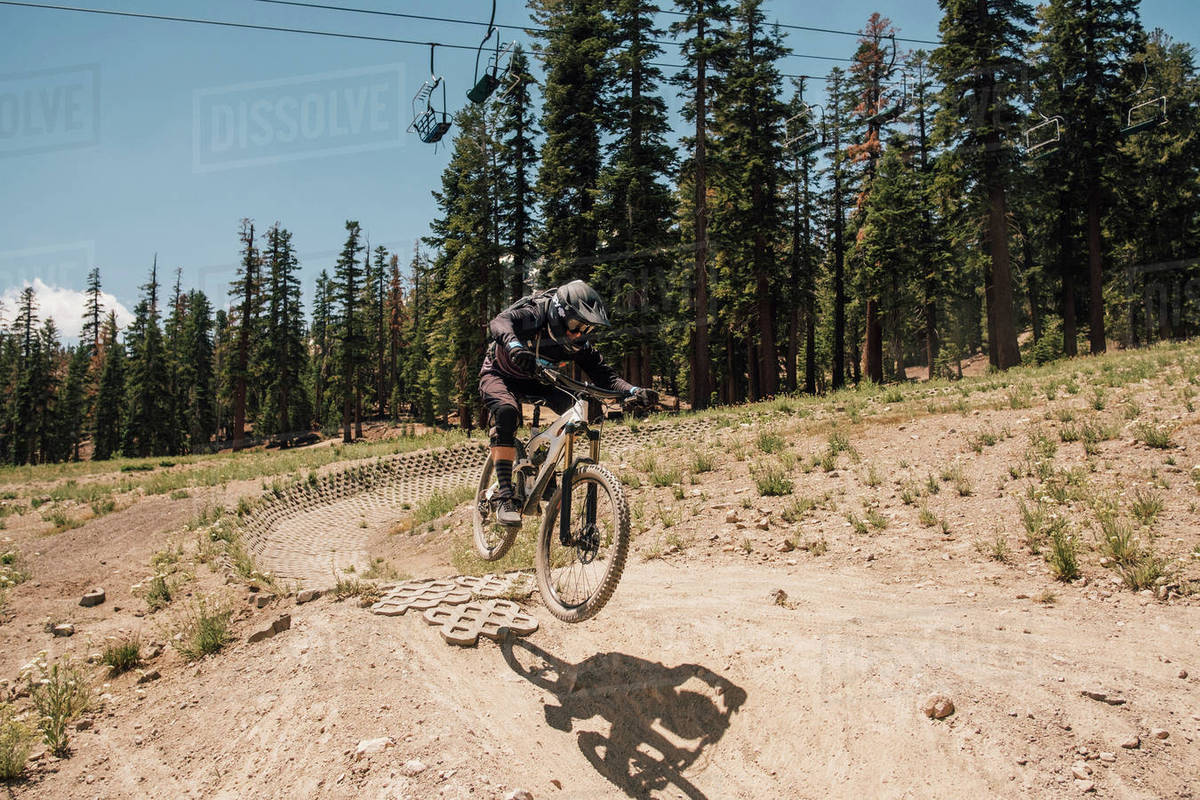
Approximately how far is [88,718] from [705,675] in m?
5.81

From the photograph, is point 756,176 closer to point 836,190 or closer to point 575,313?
point 836,190

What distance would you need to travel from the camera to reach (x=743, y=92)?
31.6 meters

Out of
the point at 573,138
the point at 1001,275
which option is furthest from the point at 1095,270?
the point at 573,138

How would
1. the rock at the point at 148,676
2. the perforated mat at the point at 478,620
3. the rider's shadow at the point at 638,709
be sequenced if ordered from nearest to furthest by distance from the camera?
the rider's shadow at the point at 638,709 → the perforated mat at the point at 478,620 → the rock at the point at 148,676

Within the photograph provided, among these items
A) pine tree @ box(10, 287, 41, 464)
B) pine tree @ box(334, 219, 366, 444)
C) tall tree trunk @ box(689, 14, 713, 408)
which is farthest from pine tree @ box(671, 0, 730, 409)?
pine tree @ box(10, 287, 41, 464)

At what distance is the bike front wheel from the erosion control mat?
20.7 feet

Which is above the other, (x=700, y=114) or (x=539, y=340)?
(x=700, y=114)

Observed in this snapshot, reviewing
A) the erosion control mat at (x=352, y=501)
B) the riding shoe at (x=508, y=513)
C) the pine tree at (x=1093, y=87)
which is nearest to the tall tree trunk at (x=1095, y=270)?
the pine tree at (x=1093, y=87)

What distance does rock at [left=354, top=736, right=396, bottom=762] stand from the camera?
174 inches

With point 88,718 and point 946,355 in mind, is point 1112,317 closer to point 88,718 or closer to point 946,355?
point 946,355

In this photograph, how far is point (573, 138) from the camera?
2981cm

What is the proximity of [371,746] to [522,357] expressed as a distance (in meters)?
3.26

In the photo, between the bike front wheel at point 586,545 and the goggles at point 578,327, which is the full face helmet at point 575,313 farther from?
the bike front wheel at point 586,545

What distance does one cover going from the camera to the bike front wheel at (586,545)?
5082 millimetres
